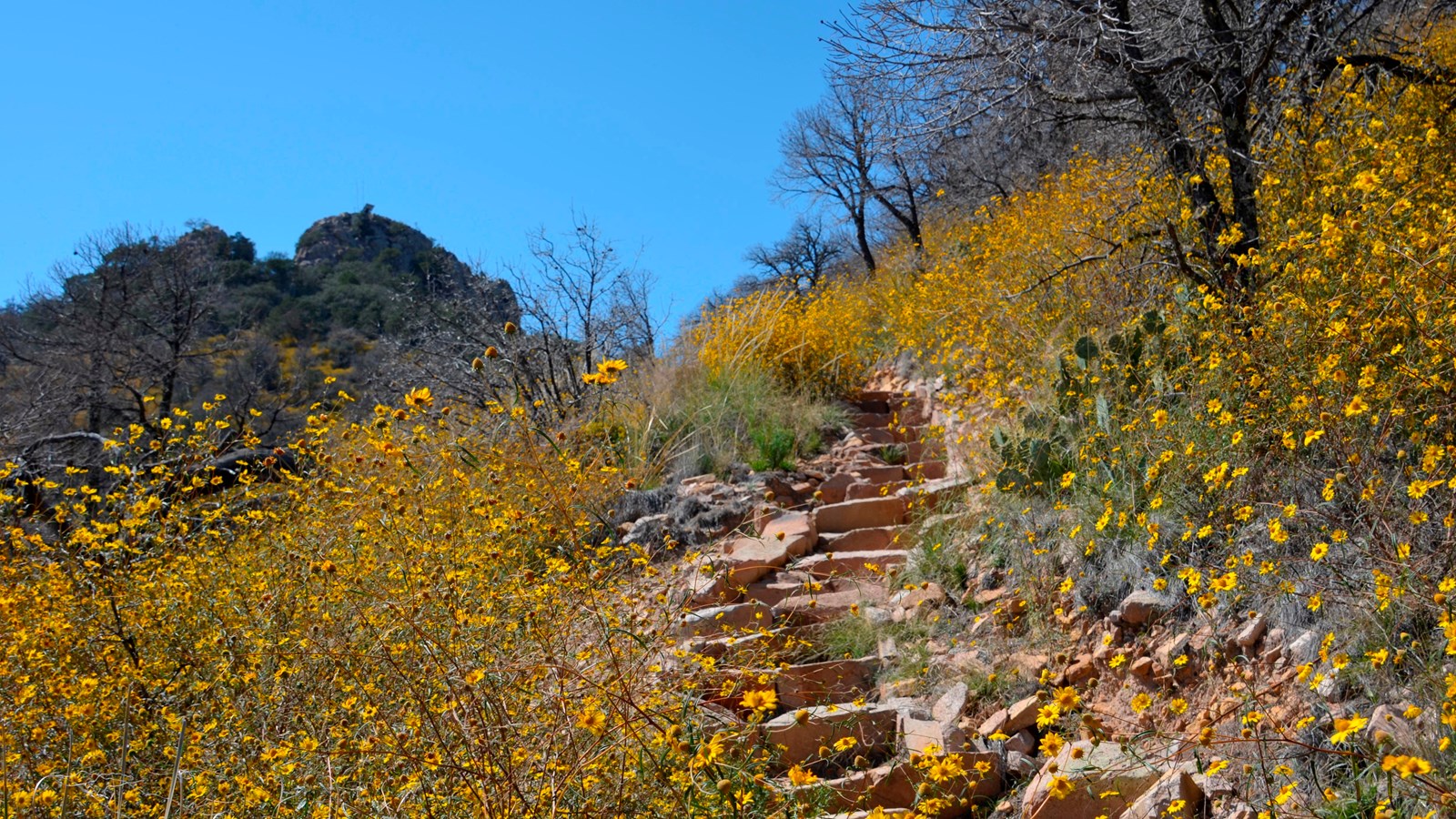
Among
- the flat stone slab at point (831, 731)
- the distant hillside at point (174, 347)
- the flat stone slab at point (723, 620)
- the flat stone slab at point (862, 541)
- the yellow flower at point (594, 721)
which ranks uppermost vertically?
the distant hillside at point (174, 347)

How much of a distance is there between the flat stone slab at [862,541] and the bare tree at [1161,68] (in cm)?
207

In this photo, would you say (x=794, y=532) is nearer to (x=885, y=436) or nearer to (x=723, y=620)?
(x=723, y=620)

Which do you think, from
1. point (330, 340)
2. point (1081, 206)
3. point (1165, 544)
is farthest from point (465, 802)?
point (330, 340)

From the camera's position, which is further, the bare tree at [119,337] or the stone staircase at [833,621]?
the bare tree at [119,337]

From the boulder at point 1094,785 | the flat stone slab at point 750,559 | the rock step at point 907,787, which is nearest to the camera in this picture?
the boulder at point 1094,785

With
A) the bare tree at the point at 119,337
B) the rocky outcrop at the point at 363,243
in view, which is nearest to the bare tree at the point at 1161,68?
the bare tree at the point at 119,337

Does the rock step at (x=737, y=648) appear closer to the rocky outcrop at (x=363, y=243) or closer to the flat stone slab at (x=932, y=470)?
the flat stone slab at (x=932, y=470)

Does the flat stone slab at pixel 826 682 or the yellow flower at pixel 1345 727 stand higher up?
the yellow flower at pixel 1345 727

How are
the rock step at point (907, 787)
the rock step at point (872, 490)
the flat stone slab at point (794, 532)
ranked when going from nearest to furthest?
the rock step at point (907, 787)
the flat stone slab at point (794, 532)
the rock step at point (872, 490)

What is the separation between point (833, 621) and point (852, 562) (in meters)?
0.72

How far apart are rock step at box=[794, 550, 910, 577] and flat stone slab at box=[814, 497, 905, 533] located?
46 centimetres

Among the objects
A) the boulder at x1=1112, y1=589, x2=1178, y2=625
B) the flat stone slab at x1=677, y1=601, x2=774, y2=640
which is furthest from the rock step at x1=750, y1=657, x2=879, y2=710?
the boulder at x1=1112, y1=589, x2=1178, y2=625

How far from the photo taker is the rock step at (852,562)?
497cm

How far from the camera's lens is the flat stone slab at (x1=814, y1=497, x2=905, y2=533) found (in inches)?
222
